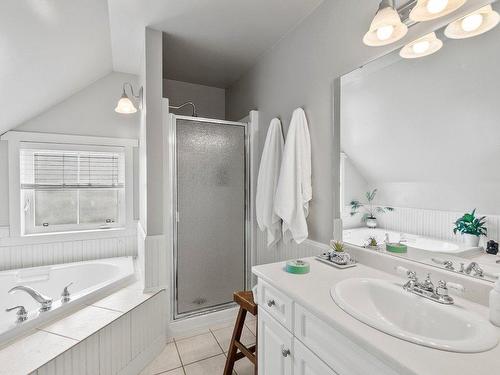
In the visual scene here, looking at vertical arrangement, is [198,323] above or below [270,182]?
below

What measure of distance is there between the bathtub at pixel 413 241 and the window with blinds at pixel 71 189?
2409 mm

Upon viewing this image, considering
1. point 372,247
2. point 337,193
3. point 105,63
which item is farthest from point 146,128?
point 372,247

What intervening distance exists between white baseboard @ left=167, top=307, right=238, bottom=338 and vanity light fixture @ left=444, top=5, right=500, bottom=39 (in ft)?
8.12

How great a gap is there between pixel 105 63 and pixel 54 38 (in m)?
0.75

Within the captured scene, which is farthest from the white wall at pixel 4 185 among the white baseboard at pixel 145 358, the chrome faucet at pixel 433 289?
the chrome faucet at pixel 433 289

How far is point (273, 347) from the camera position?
4.06 ft

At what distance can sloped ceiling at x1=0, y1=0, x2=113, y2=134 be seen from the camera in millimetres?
1478

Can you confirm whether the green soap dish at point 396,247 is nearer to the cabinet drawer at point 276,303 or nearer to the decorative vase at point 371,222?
the decorative vase at point 371,222

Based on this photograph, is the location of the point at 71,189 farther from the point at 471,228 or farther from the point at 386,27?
the point at 471,228

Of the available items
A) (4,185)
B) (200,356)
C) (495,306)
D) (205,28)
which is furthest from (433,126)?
(4,185)

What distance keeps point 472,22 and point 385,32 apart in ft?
1.04

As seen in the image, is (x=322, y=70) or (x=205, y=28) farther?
(x=205, y=28)

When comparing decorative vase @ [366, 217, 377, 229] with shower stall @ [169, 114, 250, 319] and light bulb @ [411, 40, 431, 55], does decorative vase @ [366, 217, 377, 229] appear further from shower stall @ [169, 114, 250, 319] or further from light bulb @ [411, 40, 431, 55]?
shower stall @ [169, 114, 250, 319]

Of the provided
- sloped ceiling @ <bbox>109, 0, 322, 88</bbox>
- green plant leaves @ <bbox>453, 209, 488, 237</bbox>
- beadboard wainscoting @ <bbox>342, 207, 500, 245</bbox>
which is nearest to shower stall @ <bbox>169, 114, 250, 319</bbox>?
sloped ceiling @ <bbox>109, 0, 322, 88</bbox>
